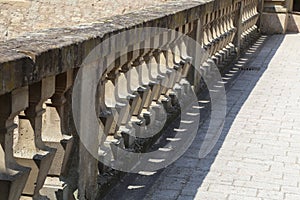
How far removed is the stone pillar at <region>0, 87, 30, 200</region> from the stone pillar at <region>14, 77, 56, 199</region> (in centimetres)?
14

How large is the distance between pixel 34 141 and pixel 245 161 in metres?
2.62

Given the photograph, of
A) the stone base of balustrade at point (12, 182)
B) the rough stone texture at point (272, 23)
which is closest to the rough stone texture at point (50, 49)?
the stone base of balustrade at point (12, 182)

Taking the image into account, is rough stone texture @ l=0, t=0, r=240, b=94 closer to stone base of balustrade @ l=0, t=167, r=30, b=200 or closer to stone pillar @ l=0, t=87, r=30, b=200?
stone pillar @ l=0, t=87, r=30, b=200

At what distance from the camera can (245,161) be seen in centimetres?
534

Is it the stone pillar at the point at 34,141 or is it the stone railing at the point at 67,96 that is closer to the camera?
the stone railing at the point at 67,96

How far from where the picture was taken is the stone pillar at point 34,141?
3.00 m

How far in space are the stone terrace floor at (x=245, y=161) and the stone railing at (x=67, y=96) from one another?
0.39 metres

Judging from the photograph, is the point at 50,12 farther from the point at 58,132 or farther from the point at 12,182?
the point at 12,182

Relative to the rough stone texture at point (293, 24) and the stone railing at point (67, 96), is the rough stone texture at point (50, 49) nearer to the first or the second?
the stone railing at point (67, 96)

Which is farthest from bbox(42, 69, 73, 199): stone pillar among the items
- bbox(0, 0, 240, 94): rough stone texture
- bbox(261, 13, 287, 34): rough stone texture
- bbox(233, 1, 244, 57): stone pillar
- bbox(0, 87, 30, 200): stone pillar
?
bbox(261, 13, 287, 34): rough stone texture

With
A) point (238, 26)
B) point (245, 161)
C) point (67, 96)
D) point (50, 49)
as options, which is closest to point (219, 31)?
point (238, 26)

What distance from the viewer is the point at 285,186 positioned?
188 inches

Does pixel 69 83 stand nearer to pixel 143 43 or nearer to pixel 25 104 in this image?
pixel 25 104

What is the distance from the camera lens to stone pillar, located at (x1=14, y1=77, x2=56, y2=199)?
3.00 metres
